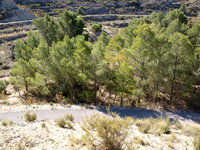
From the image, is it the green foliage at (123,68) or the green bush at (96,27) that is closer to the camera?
the green foliage at (123,68)

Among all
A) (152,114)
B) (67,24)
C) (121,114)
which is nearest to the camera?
(121,114)

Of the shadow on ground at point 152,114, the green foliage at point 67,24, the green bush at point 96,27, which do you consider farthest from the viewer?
the green bush at point 96,27

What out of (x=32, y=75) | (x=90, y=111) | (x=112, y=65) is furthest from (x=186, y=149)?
(x=32, y=75)

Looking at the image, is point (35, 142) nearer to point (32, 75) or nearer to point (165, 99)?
point (32, 75)

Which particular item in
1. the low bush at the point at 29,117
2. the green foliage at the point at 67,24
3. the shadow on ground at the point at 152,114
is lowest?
the shadow on ground at the point at 152,114

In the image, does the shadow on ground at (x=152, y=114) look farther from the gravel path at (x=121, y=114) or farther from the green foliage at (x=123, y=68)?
the green foliage at (x=123, y=68)

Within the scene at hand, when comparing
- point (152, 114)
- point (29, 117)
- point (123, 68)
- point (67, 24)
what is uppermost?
point (67, 24)

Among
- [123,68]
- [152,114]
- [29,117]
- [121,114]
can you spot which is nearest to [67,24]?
[123,68]

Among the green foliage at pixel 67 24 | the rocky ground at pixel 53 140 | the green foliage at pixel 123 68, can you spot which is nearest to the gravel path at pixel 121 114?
the green foliage at pixel 123 68

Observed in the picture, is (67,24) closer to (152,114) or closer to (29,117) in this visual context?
(152,114)

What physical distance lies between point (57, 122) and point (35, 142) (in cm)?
292

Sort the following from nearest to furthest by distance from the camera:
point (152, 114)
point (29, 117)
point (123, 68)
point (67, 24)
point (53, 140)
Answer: point (53, 140) < point (29, 117) < point (152, 114) < point (123, 68) < point (67, 24)

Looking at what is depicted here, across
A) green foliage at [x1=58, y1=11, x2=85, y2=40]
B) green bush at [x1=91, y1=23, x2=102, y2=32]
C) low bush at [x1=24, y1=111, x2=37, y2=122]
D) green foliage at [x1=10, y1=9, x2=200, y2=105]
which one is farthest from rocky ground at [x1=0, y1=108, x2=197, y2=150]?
green bush at [x1=91, y1=23, x2=102, y2=32]

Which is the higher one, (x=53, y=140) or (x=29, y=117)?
(x=53, y=140)
